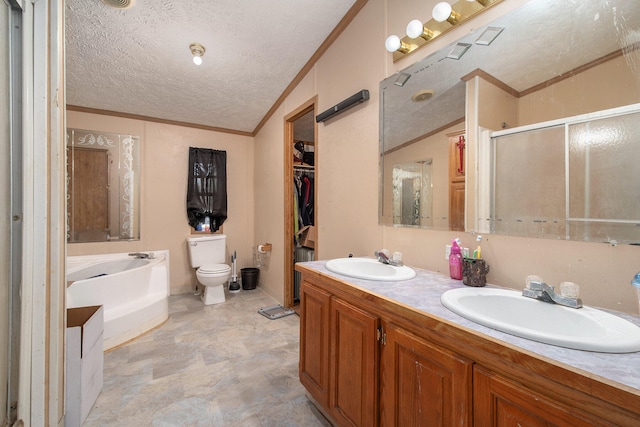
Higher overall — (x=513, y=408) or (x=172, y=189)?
(x=172, y=189)

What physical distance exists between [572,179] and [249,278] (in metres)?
3.61

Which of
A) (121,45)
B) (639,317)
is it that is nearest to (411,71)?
(639,317)

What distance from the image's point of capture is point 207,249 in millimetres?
3633

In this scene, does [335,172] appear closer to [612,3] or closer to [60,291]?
[612,3]

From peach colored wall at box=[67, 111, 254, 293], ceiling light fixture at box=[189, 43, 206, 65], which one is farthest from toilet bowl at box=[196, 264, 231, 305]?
ceiling light fixture at box=[189, 43, 206, 65]

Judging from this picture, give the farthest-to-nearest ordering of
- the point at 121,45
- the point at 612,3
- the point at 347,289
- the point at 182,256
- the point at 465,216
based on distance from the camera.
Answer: the point at 182,256 < the point at 121,45 < the point at 465,216 < the point at 347,289 < the point at 612,3

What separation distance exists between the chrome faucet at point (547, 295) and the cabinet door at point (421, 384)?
0.41m

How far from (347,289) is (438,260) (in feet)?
1.92

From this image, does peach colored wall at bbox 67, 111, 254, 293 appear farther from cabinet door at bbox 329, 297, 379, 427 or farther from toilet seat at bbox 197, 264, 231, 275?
Answer: cabinet door at bbox 329, 297, 379, 427

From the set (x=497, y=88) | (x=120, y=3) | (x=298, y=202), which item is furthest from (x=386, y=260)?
(x=120, y=3)

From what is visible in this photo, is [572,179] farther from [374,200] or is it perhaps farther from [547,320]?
[374,200]

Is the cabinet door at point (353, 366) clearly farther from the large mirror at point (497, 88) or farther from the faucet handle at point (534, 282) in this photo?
the large mirror at point (497, 88)

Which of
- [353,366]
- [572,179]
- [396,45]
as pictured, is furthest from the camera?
[396,45]

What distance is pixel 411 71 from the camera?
1.65m
